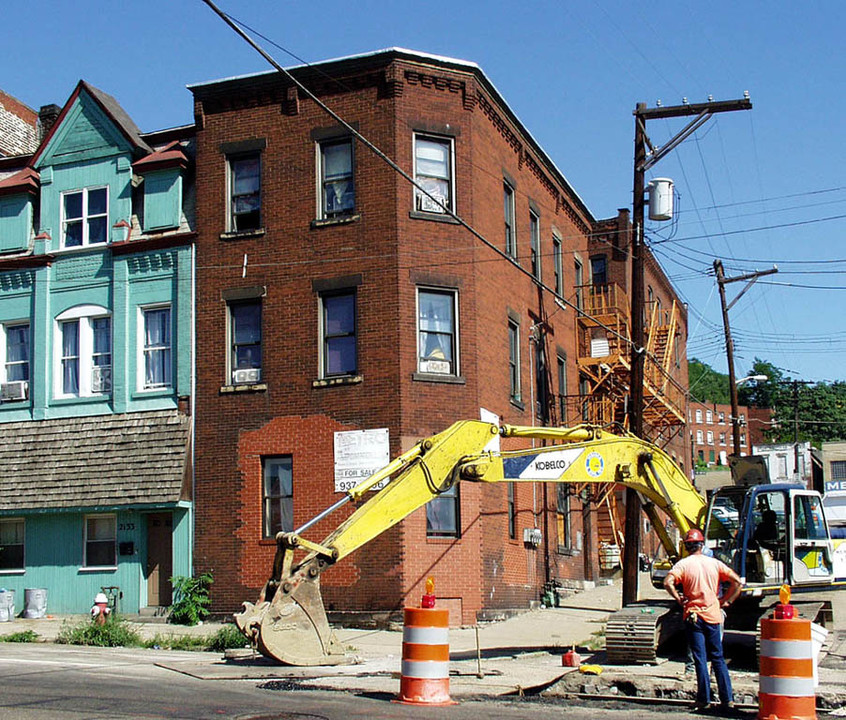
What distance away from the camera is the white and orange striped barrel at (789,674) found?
10430 mm

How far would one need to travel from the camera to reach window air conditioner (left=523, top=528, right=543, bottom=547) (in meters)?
26.5

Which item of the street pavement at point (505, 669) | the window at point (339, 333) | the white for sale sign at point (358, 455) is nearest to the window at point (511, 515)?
the street pavement at point (505, 669)

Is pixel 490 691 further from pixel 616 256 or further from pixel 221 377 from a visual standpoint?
pixel 616 256

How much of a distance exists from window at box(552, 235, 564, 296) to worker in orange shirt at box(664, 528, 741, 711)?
Answer: 19597mm

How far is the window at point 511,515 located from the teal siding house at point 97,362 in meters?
7.26

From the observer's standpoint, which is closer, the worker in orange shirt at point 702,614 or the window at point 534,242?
the worker in orange shirt at point 702,614

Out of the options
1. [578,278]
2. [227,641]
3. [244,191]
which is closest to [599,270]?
[578,278]

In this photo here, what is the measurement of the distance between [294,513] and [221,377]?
3551mm

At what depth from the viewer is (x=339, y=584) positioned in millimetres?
23016

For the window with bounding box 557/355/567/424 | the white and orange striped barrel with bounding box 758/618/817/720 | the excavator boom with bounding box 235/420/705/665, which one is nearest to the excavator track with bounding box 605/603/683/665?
the excavator boom with bounding box 235/420/705/665

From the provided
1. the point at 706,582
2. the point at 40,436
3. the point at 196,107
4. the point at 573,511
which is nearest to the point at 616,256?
the point at 573,511

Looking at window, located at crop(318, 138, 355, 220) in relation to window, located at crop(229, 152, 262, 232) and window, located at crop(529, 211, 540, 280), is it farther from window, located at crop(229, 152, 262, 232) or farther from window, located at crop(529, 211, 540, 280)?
window, located at crop(529, 211, 540, 280)

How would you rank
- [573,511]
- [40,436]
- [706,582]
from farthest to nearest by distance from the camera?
[573,511]
[40,436]
[706,582]

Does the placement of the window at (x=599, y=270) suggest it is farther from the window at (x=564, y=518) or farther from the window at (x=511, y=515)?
the window at (x=511, y=515)
